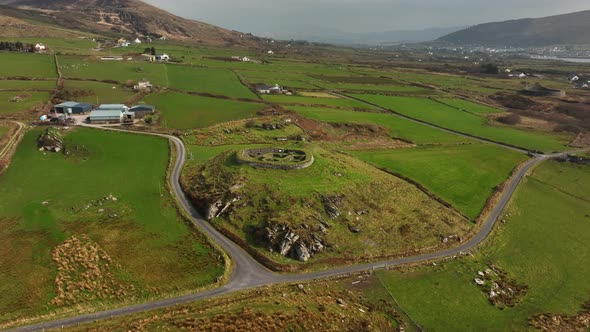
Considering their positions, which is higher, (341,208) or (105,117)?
(105,117)

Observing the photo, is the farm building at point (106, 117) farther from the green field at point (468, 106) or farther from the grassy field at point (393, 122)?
the green field at point (468, 106)

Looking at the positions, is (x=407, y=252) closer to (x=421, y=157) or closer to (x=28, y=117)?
(x=421, y=157)

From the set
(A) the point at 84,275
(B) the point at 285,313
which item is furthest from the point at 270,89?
(B) the point at 285,313

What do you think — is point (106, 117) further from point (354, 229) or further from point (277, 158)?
point (354, 229)

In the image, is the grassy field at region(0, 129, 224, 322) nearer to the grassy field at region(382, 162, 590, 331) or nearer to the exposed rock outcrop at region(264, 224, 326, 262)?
the exposed rock outcrop at region(264, 224, 326, 262)

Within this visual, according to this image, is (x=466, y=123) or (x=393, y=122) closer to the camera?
(x=393, y=122)

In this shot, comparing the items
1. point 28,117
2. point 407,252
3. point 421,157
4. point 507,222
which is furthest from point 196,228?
point 28,117

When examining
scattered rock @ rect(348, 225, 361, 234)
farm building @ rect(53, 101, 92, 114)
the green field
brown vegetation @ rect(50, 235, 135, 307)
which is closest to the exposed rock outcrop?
scattered rock @ rect(348, 225, 361, 234)
